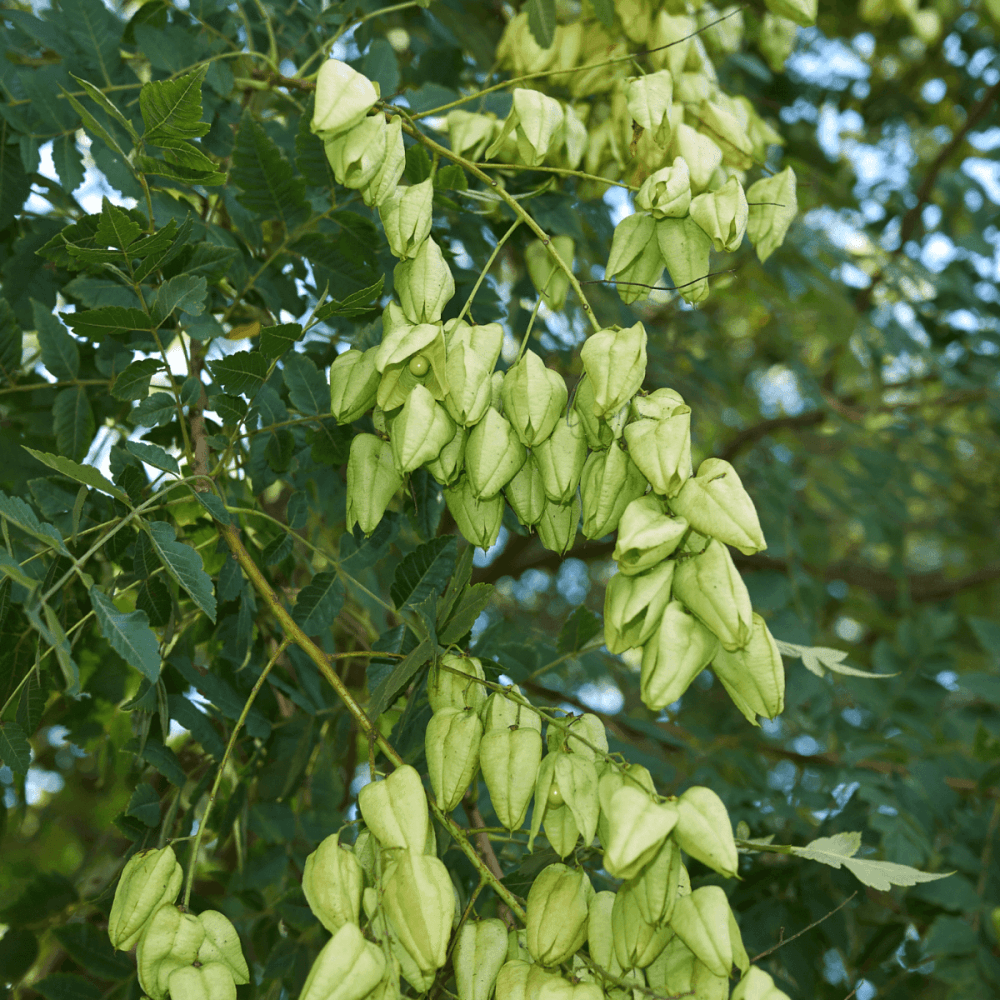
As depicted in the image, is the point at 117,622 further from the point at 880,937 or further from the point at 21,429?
the point at 880,937

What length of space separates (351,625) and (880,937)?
1.05m

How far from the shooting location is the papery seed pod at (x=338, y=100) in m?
0.96

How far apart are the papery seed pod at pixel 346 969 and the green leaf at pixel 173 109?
0.78 meters

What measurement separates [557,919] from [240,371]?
0.65 meters

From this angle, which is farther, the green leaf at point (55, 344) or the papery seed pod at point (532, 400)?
the green leaf at point (55, 344)

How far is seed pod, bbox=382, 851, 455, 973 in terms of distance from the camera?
761 millimetres

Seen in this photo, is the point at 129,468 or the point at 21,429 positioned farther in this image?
→ the point at 21,429

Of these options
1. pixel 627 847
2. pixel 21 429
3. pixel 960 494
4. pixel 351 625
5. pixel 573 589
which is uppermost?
pixel 21 429

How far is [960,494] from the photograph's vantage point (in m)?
4.24

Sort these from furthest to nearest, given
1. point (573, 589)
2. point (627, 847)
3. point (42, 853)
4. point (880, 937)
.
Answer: point (573, 589) < point (42, 853) < point (880, 937) < point (627, 847)

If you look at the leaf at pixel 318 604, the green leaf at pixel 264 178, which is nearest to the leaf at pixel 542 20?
the green leaf at pixel 264 178

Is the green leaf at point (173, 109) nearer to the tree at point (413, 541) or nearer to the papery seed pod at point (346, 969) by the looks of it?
the tree at point (413, 541)

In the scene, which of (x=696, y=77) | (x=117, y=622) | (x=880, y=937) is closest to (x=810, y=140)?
(x=696, y=77)

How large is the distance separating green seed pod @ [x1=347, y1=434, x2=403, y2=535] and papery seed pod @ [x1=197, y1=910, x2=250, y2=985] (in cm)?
41
